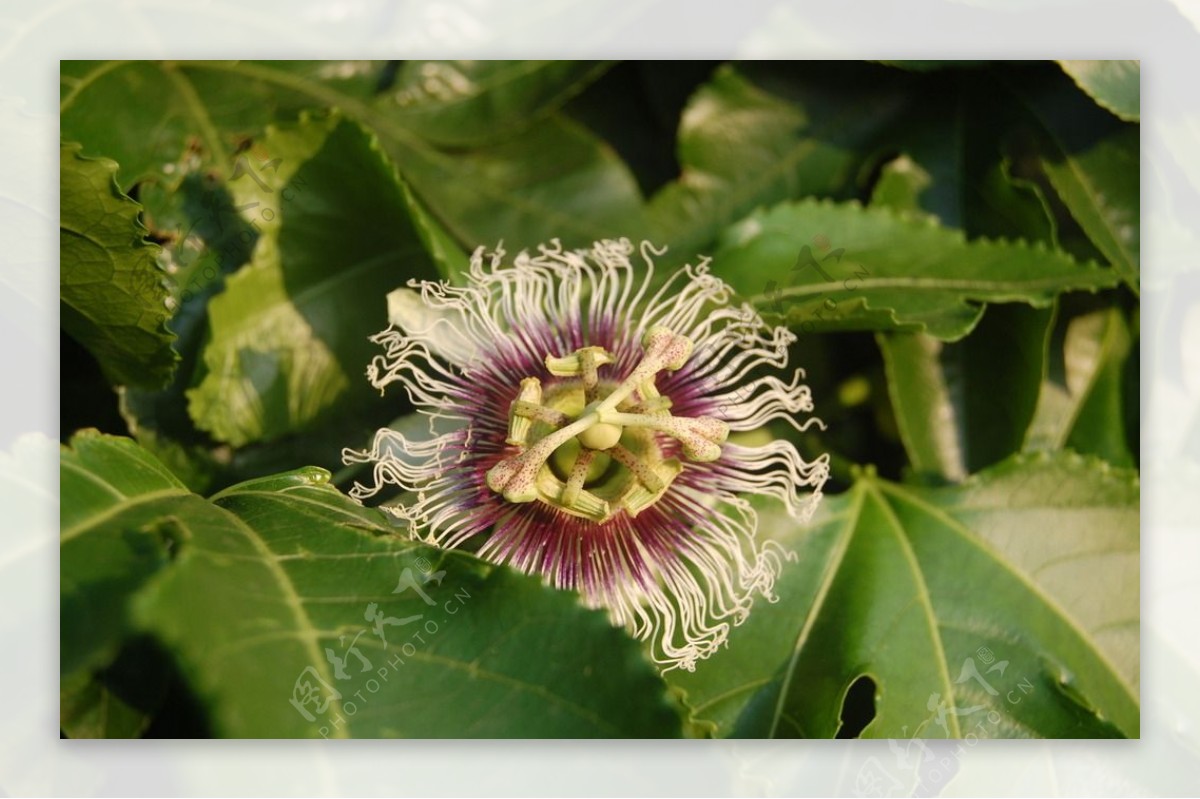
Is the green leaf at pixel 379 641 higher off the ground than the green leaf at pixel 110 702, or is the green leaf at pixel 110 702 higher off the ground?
the green leaf at pixel 379 641

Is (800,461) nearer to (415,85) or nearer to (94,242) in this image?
(415,85)

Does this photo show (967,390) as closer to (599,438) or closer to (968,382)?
(968,382)

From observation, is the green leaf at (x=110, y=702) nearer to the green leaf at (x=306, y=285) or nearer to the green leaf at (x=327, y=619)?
the green leaf at (x=327, y=619)

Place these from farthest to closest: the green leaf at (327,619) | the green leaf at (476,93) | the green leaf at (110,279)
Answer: the green leaf at (476,93) → the green leaf at (110,279) → the green leaf at (327,619)

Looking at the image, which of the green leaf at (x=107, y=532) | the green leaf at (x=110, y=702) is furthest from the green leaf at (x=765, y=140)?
the green leaf at (x=110, y=702)

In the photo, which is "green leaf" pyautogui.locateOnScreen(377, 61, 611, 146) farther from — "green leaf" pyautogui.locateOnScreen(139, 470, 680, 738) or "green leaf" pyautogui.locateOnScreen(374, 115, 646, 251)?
"green leaf" pyautogui.locateOnScreen(139, 470, 680, 738)

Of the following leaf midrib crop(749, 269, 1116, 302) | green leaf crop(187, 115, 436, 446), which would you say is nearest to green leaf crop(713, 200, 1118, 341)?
leaf midrib crop(749, 269, 1116, 302)
